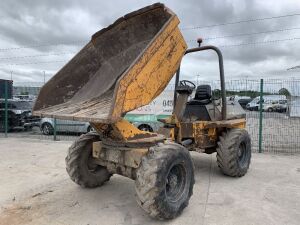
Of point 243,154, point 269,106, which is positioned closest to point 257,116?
point 269,106

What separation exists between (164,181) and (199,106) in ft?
10.7

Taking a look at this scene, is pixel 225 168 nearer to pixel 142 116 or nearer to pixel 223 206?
pixel 223 206

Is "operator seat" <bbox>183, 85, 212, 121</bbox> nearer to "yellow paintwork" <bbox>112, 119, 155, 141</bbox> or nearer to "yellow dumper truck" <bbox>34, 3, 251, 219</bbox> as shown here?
"yellow dumper truck" <bbox>34, 3, 251, 219</bbox>

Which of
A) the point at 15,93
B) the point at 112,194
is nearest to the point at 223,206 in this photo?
the point at 112,194

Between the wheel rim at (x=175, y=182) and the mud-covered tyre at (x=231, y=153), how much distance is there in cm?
205

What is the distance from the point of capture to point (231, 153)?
707 cm

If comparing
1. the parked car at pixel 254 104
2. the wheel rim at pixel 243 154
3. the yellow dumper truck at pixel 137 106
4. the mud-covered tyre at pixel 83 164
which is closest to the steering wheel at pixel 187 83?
the yellow dumper truck at pixel 137 106

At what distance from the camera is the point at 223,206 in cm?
555

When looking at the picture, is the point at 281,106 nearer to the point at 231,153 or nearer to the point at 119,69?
the point at 231,153

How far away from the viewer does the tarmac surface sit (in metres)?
5.07

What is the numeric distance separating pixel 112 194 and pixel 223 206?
192 centimetres

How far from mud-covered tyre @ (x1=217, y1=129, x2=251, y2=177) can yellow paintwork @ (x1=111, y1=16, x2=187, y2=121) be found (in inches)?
93.1

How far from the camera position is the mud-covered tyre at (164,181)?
4.58 meters

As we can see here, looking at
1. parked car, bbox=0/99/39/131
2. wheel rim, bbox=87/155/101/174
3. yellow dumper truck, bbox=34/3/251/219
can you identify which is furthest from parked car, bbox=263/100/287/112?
parked car, bbox=0/99/39/131
